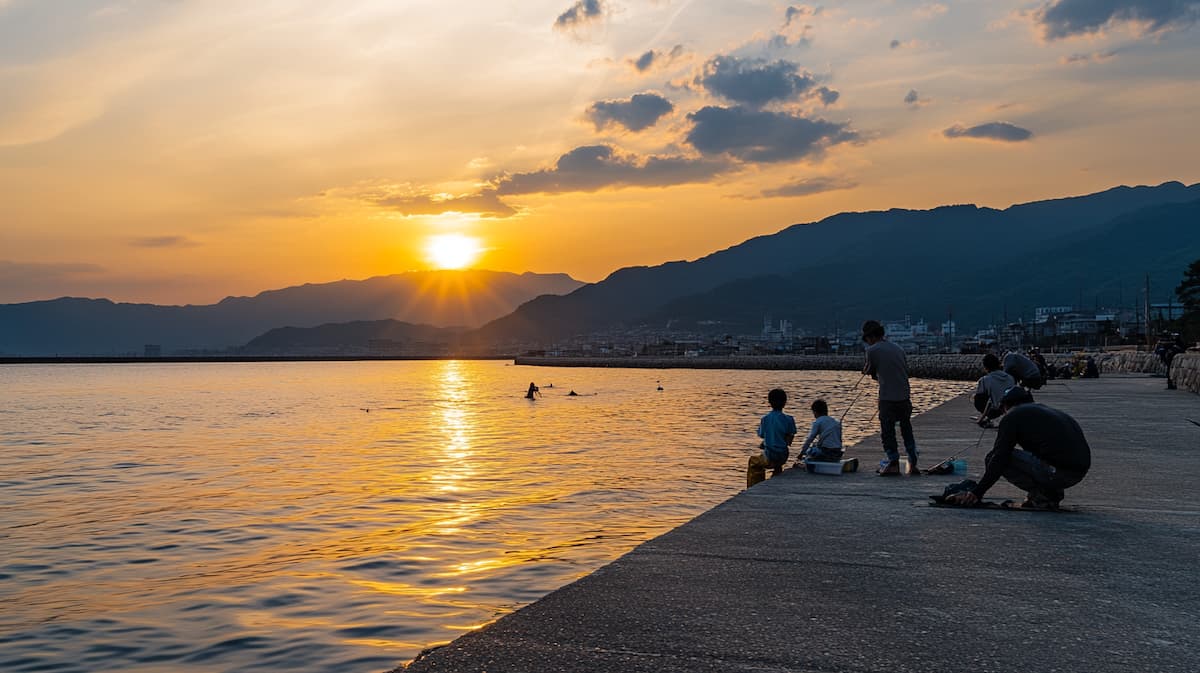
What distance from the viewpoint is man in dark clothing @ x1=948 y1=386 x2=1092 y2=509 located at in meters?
9.29

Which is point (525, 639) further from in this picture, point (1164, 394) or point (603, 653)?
point (1164, 394)

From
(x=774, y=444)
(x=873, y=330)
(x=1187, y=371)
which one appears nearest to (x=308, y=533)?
(x=774, y=444)

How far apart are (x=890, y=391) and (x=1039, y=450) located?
142 inches

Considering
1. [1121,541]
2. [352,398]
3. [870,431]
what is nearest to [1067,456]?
[1121,541]

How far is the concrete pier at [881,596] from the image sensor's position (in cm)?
500

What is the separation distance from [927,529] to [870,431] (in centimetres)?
2153

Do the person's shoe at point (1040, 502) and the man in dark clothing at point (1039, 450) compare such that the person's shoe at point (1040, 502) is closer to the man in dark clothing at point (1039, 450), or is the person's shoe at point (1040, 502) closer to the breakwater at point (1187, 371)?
the man in dark clothing at point (1039, 450)

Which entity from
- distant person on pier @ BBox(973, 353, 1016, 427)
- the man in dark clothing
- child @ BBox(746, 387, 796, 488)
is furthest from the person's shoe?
distant person on pier @ BBox(973, 353, 1016, 427)

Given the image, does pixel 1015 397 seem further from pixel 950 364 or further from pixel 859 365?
pixel 859 365

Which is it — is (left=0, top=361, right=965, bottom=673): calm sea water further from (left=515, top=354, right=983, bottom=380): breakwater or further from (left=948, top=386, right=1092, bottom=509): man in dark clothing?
(left=515, top=354, right=983, bottom=380): breakwater

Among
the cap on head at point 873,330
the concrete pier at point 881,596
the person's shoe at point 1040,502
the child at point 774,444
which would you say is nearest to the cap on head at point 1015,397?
the person's shoe at point 1040,502

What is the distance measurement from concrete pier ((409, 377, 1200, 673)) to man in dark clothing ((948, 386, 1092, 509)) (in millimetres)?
362

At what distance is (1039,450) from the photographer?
944 cm

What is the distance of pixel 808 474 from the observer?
13.3 metres
